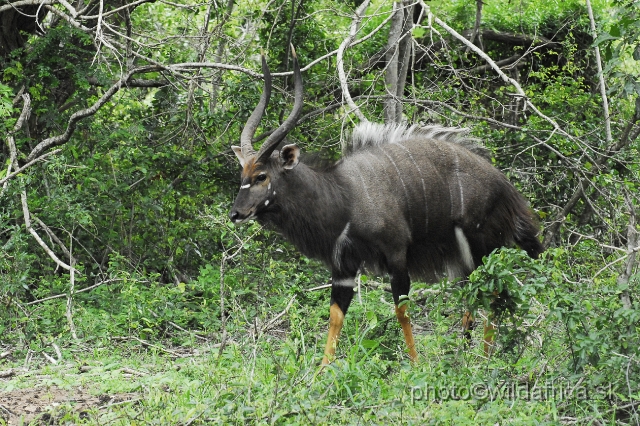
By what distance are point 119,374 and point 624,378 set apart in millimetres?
2784

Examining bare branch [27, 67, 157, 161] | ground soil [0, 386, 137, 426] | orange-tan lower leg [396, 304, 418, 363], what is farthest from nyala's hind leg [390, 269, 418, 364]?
bare branch [27, 67, 157, 161]

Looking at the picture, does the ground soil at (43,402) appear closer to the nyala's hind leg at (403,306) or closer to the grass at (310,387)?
the grass at (310,387)

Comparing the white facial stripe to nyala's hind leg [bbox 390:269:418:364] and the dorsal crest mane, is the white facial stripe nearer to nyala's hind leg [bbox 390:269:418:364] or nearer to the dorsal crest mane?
nyala's hind leg [bbox 390:269:418:364]

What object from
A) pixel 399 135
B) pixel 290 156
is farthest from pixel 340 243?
pixel 399 135

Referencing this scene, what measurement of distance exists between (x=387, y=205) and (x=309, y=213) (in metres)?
0.56

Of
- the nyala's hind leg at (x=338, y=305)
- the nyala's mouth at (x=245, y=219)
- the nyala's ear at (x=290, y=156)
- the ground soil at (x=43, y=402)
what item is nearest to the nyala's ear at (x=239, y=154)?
the nyala's ear at (x=290, y=156)

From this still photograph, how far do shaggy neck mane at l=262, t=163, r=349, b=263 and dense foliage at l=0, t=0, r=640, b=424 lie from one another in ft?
1.35

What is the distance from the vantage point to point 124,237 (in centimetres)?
810

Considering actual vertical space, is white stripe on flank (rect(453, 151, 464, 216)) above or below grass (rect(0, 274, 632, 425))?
above

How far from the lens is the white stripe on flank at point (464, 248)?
20.8ft

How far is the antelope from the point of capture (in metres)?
5.71

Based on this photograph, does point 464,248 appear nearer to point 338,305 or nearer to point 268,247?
point 338,305

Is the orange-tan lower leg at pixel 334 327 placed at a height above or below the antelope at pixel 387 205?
below

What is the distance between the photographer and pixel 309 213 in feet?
18.7
